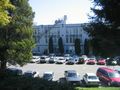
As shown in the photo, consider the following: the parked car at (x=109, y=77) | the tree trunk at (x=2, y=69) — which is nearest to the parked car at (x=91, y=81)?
the parked car at (x=109, y=77)

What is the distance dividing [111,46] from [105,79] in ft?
103

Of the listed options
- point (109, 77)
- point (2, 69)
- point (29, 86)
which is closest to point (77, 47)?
point (109, 77)

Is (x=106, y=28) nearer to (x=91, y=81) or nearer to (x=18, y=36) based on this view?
(x=18, y=36)

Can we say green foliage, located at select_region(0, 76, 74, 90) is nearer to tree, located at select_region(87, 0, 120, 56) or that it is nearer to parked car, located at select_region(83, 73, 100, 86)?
tree, located at select_region(87, 0, 120, 56)

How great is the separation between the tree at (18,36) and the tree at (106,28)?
24.2 metres

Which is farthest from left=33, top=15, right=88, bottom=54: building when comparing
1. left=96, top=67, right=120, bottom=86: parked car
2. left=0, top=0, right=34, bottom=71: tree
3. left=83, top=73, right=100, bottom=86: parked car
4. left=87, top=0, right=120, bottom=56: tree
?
left=87, top=0, right=120, bottom=56: tree

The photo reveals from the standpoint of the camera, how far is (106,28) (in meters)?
16.8

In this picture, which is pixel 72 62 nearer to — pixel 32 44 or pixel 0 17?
pixel 32 44

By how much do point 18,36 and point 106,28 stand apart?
27.2m

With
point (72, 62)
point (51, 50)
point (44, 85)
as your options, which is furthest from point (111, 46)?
point (51, 50)

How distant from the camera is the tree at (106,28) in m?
15.9

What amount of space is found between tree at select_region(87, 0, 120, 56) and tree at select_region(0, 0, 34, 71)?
24171mm

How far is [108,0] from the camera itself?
1603cm

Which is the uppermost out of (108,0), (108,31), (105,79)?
(108,0)
